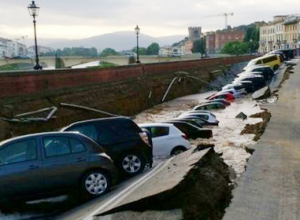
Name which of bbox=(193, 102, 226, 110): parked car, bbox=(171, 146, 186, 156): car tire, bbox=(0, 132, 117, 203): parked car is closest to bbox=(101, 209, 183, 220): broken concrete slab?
bbox=(0, 132, 117, 203): parked car

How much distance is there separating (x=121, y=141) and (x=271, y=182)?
3506 millimetres

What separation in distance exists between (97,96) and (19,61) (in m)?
49.4

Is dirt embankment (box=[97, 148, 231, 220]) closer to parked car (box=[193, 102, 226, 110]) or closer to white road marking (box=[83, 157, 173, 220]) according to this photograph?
white road marking (box=[83, 157, 173, 220])

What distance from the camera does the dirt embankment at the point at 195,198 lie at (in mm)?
7547

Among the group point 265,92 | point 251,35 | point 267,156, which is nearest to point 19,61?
point 265,92

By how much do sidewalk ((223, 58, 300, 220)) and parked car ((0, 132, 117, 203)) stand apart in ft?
9.19

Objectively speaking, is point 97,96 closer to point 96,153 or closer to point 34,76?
point 34,76

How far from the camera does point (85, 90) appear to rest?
31.2 meters

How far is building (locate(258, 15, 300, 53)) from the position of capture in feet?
393

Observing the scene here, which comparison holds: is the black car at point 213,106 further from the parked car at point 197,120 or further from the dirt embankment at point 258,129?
the dirt embankment at point 258,129

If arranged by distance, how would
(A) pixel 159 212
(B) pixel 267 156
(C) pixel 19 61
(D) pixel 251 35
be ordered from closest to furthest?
(A) pixel 159 212, (B) pixel 267 156, (C) pixel 19 61, (D) pixel 251 35

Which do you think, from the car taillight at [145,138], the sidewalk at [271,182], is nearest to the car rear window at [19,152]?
the car taillight at [145,138]

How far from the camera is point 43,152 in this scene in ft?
30.0

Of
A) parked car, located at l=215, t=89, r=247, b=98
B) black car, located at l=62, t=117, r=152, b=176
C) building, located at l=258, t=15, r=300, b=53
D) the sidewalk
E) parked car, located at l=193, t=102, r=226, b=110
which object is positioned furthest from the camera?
building, located at l=258, t=15, r=300, b=53
